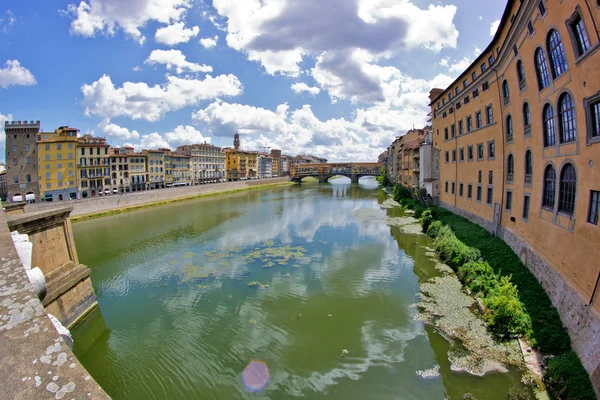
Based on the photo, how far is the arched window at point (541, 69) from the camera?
1295 cm

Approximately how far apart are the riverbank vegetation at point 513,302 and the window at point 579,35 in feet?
27.8

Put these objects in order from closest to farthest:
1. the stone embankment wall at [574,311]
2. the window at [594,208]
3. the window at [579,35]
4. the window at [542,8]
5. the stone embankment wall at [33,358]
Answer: the stone embankment wall at [33,358] < the stone embankment wall at [574,311] < the window at [594,208] < the window at [579,35] < the window at [542,8]

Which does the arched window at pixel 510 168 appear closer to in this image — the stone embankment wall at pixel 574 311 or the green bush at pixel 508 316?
the stone embankment wall at pixel 574 311

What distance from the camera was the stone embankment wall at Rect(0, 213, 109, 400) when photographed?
2.71 meters

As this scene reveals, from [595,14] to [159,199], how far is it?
58660mm

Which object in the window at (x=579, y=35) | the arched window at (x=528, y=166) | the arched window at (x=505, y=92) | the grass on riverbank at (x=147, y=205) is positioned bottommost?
the grass on riverbank at (x=147, y=205)

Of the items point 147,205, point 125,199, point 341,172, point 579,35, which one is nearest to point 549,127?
point 579,35

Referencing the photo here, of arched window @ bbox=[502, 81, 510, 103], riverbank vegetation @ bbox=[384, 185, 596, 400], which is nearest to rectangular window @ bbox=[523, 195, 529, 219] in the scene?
riverbank vegetation @ bbox=[384, 185, 596, 400]

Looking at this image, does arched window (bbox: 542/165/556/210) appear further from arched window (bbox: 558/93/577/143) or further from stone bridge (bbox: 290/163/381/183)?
stone bridge (bbox: 290/163/381/183)

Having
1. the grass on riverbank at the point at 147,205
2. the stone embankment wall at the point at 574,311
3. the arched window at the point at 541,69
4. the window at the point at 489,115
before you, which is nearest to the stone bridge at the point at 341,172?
the grass on riverbank at the point at 147,205

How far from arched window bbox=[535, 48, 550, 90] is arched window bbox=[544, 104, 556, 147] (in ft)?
3.44

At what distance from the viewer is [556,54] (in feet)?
38.7

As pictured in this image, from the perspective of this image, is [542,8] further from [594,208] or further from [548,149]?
[594,208]

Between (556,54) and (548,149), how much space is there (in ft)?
12.0
